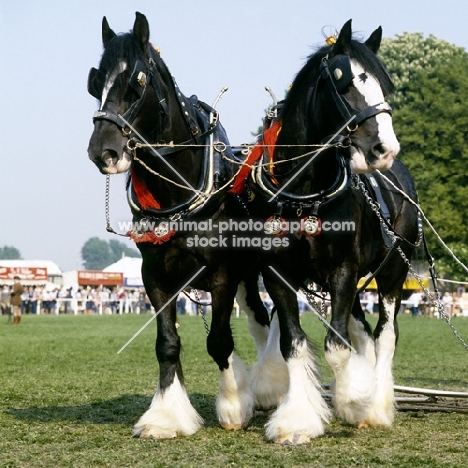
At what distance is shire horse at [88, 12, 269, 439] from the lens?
23.7 feet

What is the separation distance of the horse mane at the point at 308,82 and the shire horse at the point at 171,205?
2.56ft

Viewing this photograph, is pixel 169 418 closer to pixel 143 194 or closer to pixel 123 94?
pixel 143 194

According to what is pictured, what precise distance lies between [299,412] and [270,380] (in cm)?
193

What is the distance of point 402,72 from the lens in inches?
2443

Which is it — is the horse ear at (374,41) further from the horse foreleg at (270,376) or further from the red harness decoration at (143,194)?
the horse foreleg at (270,376)

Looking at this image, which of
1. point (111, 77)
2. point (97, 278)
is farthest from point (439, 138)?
point (111, 77)

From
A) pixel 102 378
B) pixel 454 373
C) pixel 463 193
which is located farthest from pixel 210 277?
pixel 463 193

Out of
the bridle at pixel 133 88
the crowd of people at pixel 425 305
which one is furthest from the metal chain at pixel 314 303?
the crowd of people at pixel 425 305

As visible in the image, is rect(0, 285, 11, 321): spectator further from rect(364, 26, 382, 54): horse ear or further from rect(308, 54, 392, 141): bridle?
rect(308, 54, 392, 141): bridle

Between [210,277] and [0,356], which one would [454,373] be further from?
[0,356]

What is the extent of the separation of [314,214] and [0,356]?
1258cm

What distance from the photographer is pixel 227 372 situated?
823 cm

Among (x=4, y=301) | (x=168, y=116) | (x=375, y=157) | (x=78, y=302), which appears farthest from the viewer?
(x=78, y=302)

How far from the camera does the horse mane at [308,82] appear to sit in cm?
730
